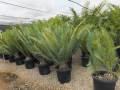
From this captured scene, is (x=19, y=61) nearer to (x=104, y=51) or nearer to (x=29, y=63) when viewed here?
(x=29, y=63)

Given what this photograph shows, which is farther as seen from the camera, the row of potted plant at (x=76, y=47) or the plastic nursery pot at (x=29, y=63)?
the plastic nursery pot at (x=29, y=63)

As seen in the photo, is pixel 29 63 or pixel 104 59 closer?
pixel 104 59

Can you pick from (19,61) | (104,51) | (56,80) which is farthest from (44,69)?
(104,51)

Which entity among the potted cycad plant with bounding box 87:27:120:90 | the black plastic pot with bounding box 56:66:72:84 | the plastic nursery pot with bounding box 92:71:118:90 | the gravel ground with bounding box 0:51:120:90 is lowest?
the gravel ground with bounding box 0:51:120:90

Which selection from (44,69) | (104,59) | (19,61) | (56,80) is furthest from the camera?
(19,61)

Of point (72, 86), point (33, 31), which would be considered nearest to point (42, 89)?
point (72, 86)

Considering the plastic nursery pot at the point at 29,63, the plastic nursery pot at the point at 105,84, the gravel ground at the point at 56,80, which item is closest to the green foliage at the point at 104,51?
the plastic nursery pot at the point at 105,84

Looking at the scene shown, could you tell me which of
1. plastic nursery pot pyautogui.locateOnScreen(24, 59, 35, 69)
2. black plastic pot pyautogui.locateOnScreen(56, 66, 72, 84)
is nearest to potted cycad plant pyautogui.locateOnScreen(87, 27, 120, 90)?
A: black plastic pot pyautogui.locateOnScreen(56, 66, 72, 84)

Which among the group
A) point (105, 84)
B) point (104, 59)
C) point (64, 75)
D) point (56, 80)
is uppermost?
point (104, 59)

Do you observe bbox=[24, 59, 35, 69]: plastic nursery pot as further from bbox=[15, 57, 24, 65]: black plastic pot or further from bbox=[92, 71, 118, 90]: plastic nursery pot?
bbox=[92, 71, 118, 90]: plastic nursery pot

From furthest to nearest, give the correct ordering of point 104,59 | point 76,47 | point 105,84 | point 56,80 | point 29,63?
1. point 29,63
2. point 76,47
3. point 56,80
4. point 104,59
5. point 105,84

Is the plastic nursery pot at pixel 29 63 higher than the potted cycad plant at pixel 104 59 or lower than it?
lower

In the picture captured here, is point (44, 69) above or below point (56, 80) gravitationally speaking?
above

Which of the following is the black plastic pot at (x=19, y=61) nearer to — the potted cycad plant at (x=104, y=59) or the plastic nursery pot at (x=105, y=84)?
the potted cycad plant at (x=104, y=59)
